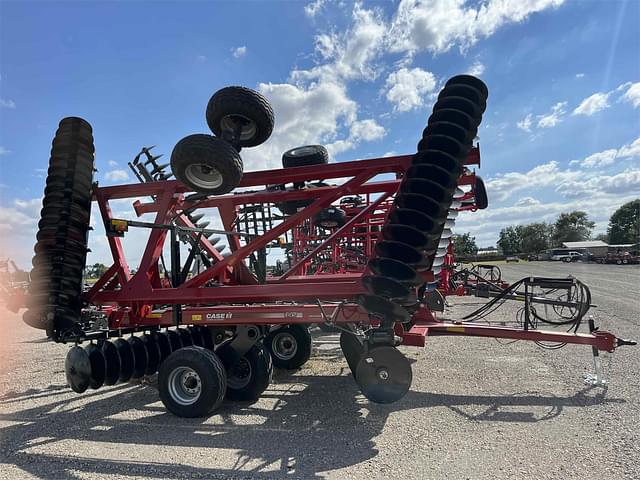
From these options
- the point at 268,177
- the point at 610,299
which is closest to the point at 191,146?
the point at 268,177

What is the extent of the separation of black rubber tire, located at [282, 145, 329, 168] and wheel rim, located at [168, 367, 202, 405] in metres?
3.37

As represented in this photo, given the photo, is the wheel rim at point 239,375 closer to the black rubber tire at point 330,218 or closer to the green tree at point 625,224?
the black rubber tire at point 330,218

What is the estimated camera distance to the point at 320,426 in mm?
4441

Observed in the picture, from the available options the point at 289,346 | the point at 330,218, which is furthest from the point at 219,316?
the point at 330,218

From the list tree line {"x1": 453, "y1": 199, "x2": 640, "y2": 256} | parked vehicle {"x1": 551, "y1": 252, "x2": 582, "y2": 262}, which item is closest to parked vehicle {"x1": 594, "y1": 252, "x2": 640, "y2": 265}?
parked vehicle {"x1": 551, "y1": 252, "x2": 582, "y2": 262}

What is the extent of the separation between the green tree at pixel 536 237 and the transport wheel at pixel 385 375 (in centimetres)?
10482

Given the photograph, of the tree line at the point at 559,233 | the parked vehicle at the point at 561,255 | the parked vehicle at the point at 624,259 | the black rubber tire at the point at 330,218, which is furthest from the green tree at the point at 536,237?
the black rubber tire at the point at 330,218

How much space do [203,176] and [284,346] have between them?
330 cm

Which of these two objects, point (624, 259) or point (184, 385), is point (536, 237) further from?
point (184, 385)

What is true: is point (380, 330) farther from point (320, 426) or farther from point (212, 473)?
Answer: point (212, 473)

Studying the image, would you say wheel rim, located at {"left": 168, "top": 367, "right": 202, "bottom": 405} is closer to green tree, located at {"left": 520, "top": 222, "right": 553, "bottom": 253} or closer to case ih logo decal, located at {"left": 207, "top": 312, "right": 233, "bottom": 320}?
case ih logo decal, located at {"left": 207, "top": 312, "right": 233, "bottom": 320}

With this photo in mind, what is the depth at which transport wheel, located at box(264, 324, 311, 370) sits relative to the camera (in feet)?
22.4

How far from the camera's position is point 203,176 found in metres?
4.55

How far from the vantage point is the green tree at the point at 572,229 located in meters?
98.9
